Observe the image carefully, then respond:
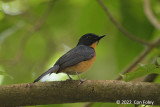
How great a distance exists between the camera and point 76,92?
10.4 ft

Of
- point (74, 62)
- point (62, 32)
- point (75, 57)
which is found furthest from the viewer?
point (62, 32)

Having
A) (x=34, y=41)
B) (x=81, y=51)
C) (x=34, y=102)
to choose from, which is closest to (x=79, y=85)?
(x=34, y=102)

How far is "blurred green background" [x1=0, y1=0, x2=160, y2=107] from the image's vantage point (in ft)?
17.2

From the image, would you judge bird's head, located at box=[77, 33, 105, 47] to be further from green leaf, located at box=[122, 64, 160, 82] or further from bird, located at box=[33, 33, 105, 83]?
green leaf, located at box=[122, 64, 160, 82]

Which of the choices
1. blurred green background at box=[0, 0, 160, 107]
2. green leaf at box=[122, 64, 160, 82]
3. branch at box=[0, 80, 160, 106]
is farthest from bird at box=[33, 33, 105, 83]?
green leaf at box=[122, 64, 160, 82]

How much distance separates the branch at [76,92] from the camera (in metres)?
3.02

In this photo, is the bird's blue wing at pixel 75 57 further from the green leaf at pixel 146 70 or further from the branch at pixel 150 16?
the green leaf at pixel 146 70

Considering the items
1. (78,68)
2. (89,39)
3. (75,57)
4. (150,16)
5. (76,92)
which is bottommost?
(76,92)

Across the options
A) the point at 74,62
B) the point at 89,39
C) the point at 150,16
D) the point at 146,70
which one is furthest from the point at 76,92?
the point at 89,39

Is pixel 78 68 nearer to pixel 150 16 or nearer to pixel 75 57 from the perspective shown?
pixel 75 57

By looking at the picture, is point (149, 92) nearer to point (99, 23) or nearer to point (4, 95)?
point (4, 95)

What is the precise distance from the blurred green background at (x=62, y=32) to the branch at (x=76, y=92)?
1552mm

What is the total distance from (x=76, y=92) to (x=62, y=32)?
3.75 m

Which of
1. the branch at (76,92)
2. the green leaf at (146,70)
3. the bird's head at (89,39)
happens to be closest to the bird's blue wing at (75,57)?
the bird's head at (89,39)
